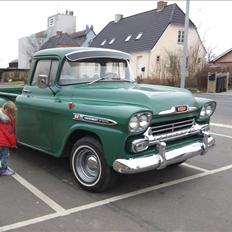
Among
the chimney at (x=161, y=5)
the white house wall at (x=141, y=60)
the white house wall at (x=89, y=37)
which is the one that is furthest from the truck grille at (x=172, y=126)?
the white house wall at (x=89, y=37)

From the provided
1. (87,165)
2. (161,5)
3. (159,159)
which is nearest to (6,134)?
(87,165)

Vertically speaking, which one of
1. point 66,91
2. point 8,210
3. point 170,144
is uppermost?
point 66,91

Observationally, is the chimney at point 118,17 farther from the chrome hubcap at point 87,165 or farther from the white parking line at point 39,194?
the chrome hubcap at point 87,165

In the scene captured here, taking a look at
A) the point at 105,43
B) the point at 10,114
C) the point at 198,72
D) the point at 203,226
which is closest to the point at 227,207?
the point at 203,226

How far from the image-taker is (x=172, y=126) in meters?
5.10

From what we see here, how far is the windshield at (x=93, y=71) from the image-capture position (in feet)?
19.0

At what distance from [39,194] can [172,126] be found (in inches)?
78.7

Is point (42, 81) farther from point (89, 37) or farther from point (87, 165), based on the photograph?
point (89, 37)

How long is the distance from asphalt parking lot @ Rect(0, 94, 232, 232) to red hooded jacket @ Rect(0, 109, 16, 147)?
532 millimetres

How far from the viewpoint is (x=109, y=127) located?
15.2 feet

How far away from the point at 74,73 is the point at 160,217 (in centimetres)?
265

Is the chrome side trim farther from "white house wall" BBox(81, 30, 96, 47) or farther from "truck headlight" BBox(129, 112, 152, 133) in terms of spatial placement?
"white house wall" BBox(81, 30, 96, 47)

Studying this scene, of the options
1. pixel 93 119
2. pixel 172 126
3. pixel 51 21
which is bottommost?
pixel 172 126

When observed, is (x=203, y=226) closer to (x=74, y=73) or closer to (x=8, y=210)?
(x=8, y=210)
